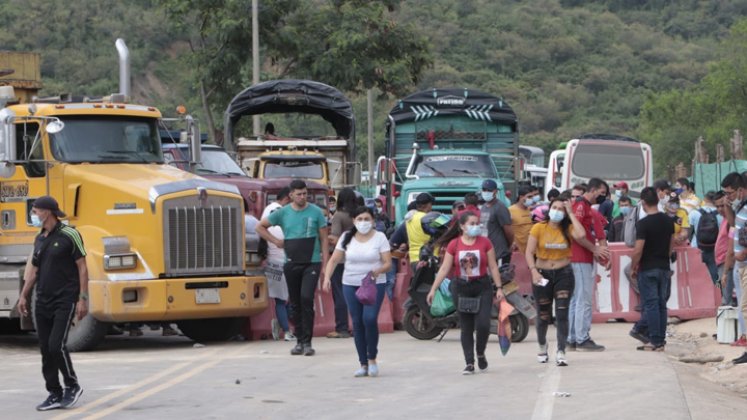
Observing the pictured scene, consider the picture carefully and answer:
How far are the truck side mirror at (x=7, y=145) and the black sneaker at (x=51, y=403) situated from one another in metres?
6.48

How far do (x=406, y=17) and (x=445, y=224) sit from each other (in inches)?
3174

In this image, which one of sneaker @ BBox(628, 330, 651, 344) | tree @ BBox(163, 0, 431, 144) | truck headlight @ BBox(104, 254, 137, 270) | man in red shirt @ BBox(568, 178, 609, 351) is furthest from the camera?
tree @ BBox(163, 0, 431, 144)

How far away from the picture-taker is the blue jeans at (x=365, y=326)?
1467 cm

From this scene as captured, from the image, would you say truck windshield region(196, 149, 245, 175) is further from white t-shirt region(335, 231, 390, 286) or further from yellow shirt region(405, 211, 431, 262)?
white t-shirt region(335, 231, 390, 286)

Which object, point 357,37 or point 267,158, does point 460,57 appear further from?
point 267,158

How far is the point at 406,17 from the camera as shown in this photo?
323 feet

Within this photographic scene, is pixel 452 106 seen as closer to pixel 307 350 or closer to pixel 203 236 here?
pixel 203 236

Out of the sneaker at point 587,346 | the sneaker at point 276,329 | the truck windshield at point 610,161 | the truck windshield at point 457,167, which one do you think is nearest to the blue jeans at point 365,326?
the sneaker at point 587,346

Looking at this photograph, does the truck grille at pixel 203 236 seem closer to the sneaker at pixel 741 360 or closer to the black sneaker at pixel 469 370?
the black sneaker at pixel 469 370

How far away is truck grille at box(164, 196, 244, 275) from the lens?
58.5ft

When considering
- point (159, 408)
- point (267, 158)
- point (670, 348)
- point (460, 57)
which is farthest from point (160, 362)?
point (460, 57)

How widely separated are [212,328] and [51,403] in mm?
7079

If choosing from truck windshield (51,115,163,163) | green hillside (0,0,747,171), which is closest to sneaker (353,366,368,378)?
truck windshield (51,115,163,163)

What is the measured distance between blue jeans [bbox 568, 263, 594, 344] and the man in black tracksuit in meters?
5.72
